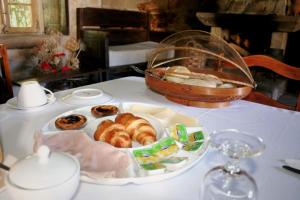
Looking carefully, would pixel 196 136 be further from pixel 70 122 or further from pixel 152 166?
pixel 70 122

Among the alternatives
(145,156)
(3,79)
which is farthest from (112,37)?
(145,156)

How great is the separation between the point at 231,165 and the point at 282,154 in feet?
0.85

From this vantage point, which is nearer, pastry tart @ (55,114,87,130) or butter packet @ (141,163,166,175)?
butter packet @ (141,163,166,175)

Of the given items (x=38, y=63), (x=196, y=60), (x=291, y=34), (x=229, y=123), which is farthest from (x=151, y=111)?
(x=291, y=34)

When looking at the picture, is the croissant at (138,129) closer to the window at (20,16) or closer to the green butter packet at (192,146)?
the green butter packet at (192,146)

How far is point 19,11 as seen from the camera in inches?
106

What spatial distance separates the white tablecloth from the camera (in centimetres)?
54

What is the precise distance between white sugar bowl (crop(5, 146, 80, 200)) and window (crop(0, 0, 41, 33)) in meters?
2.62

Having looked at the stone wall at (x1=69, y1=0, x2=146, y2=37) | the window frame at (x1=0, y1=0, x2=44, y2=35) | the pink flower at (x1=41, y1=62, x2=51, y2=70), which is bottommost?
the pink flower at (x1=41, y1=62, x2=51, y2=70)

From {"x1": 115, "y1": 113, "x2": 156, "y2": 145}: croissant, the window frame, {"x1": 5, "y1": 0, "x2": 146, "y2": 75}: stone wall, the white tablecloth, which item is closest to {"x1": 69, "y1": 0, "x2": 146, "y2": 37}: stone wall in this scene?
{"x1": 5, "y1": 0, "x2": 146, "y2": 75}: stone wall

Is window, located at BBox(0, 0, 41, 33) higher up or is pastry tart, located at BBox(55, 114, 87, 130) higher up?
window, located at BBox(0, 0, 41, 33)

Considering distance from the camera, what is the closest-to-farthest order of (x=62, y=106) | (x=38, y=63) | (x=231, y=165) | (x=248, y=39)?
(x=231, y=165) → (x=62, y=106) → (x=38, y=63) → (x=248, y=39)

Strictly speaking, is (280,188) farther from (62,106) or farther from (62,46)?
(62,46)

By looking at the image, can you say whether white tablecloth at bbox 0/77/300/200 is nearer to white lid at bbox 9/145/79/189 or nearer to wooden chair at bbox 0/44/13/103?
white lid at bbox 9/145/79/189
